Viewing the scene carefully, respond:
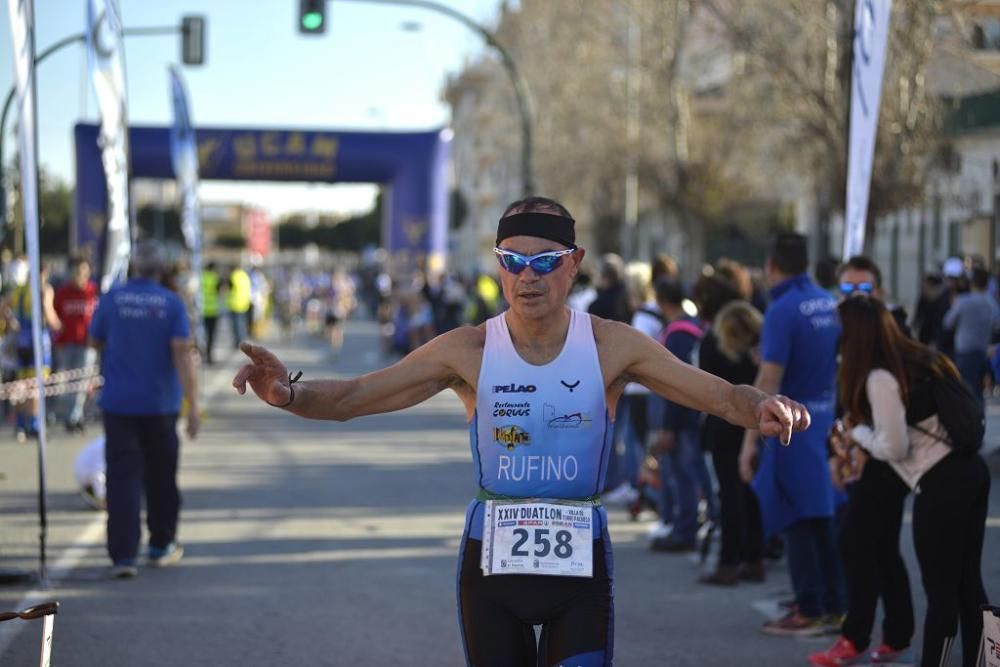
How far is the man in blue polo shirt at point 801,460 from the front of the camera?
8023mm

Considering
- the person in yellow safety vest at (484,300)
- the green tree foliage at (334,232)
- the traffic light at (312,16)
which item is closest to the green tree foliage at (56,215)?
the person in yellow safety vest at (484,300)

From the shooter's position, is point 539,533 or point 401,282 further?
point 401,282

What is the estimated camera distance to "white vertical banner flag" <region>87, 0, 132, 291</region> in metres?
12.6

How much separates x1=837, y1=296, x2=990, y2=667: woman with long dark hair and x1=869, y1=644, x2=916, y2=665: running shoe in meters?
0.53

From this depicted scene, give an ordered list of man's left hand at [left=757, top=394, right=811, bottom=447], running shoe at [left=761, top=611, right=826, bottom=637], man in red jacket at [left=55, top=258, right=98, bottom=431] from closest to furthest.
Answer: man's left hand at [left=757, top=394, right=811, bottom=447]
running shoe at [left=761, top=611, right=826, bottom=637]
man in red jacket at [left=55, top=258, right=98, bottom=431]

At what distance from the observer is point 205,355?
3034 centimetres

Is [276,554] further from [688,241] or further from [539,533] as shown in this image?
[688,241]

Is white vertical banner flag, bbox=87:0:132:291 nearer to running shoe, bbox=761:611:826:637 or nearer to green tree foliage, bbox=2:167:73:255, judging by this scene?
running shoe, bbox=761:611:826:637

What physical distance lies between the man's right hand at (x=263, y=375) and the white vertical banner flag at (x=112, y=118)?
8.68 metres

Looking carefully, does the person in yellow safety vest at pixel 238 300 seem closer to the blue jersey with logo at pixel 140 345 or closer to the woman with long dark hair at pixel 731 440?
the blue jersey with logo at pixel 140 345

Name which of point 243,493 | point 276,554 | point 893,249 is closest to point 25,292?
point 243,493

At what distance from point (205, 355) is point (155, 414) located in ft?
69.4

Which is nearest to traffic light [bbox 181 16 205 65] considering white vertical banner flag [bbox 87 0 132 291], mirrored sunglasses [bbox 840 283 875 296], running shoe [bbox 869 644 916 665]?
white vertical banner flag [bbox 87 0 132 291]

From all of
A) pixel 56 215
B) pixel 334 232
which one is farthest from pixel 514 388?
pixel 334 232
